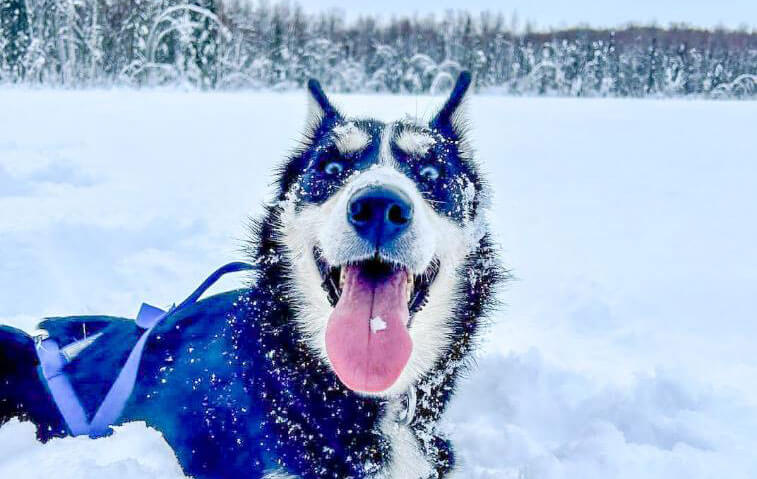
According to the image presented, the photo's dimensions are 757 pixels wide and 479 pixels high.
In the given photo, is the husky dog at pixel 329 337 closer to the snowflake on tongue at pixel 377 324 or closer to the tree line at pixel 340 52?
the snowflake on tongue at pixel 377 324

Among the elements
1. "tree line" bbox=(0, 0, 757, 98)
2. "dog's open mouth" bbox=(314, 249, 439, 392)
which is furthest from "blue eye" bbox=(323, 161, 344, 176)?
"tree line" bbox=(0, 0, 757, 98)

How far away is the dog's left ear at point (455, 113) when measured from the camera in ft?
8.54

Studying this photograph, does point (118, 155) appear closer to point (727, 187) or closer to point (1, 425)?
point (1, 425)

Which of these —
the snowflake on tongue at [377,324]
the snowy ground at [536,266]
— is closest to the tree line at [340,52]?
the snowy ground at [536,266]

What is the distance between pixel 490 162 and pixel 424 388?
5.68 meters

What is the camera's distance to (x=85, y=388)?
219 cm

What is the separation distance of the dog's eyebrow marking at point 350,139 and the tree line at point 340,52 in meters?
19.1

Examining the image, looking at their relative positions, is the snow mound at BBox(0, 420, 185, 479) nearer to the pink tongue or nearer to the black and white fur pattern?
the black and white fur pattern

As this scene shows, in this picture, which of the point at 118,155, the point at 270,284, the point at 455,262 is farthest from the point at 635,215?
the point at 118,155

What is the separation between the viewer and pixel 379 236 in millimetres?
1864

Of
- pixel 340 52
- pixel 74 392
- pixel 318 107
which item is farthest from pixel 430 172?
pixel 340 52

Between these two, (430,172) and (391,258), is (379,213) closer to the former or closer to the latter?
(391,258)

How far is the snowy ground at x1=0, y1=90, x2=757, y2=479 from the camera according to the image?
2.52 metres

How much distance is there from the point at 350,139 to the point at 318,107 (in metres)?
0.41
